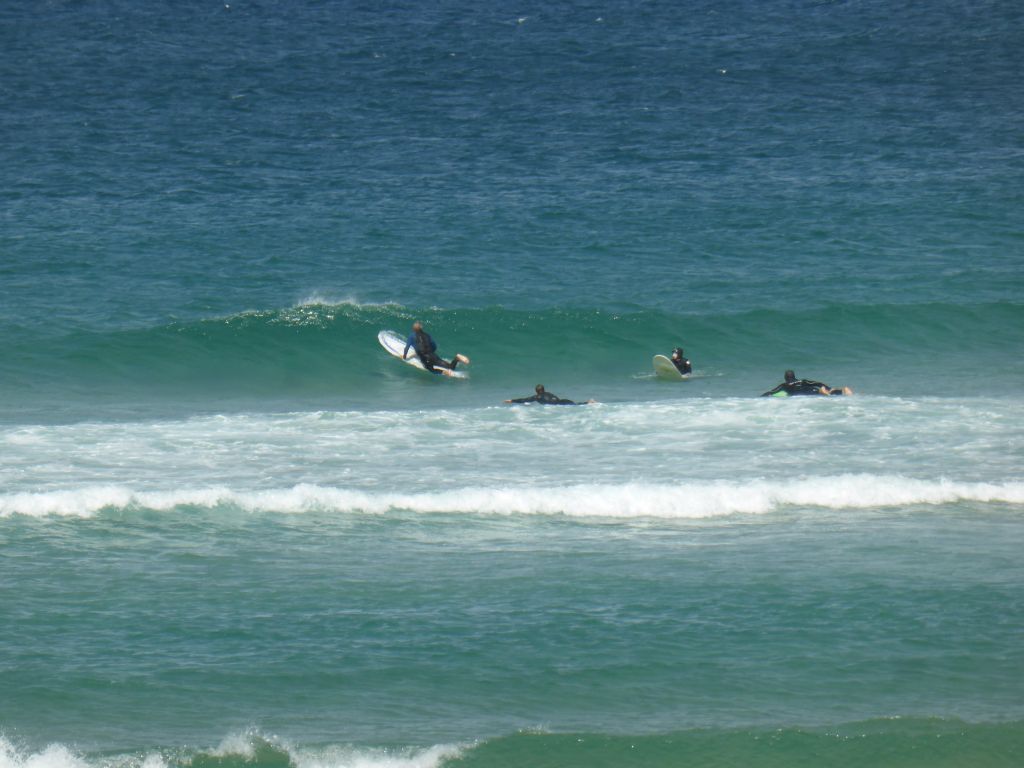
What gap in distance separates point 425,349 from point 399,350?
1.64 meters

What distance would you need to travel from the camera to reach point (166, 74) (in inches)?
1999

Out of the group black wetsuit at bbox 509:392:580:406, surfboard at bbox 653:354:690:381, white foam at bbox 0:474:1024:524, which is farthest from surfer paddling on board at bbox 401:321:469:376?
white foam at bbox 0:474:1024:524

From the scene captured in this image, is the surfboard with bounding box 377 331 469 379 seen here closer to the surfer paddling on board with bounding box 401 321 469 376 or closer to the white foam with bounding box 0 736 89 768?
the surfer paddling on board with bounding box 401 321 469 376

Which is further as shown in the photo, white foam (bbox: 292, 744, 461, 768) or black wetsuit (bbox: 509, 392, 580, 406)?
black wetsuit (bbox: 509, 392, 580, 406)

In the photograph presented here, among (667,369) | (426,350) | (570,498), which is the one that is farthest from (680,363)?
(570,498)

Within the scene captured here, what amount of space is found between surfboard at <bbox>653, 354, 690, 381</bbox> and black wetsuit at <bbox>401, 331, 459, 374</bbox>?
420 cm

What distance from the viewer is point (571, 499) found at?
698 inches

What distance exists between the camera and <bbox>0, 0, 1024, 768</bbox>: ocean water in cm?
1234

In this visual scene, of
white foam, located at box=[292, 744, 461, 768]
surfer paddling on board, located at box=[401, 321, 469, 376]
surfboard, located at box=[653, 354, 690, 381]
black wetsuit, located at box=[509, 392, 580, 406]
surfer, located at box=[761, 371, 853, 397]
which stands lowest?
white foam, located at box=[292, 744, 461, 768]

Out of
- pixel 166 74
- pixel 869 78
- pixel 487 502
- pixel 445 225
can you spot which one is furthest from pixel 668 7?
pixel 487 502

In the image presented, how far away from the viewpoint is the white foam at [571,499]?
17500 mm

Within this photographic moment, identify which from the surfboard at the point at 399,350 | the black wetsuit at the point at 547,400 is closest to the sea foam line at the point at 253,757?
the black wetsuit at the point at 547,400

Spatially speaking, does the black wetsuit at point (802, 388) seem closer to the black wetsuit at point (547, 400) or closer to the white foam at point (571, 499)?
the black wetsuit at point (547, 400)

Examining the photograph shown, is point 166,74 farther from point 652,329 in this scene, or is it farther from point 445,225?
point 652,329
